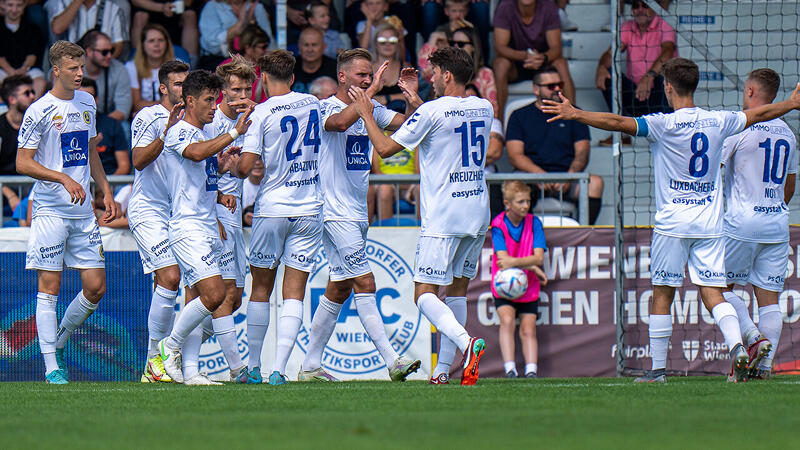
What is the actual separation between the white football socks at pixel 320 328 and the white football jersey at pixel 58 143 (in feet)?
6.89

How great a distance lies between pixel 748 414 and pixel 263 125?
4.30 meters

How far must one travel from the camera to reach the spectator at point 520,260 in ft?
37.3

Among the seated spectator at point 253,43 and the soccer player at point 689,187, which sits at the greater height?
the seated spectator at point 253,43

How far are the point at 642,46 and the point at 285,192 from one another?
7.12 m

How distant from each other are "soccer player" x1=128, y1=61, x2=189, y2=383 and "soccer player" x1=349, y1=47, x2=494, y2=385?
168cm

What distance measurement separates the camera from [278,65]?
886 cm

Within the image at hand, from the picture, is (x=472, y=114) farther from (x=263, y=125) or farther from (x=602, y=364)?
(x=602, y=364)

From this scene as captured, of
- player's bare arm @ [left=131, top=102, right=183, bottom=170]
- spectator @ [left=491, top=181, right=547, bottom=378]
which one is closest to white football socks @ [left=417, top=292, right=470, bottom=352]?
player's bare arm @ [left=131, top=102, right=183, bottom=170]

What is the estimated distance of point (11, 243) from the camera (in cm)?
1141

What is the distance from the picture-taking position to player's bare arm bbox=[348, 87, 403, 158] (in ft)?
27.7

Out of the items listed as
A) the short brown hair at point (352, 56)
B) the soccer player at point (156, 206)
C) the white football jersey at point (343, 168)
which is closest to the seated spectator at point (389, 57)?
the white football jersey at point (343, 168)

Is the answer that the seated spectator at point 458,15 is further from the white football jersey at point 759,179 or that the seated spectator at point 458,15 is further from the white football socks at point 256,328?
the white football socks at point 256,328

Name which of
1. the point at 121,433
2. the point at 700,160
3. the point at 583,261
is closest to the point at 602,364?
the point at 583,261

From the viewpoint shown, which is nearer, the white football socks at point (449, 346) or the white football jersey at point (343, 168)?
the white football socks at point (449, 346)
